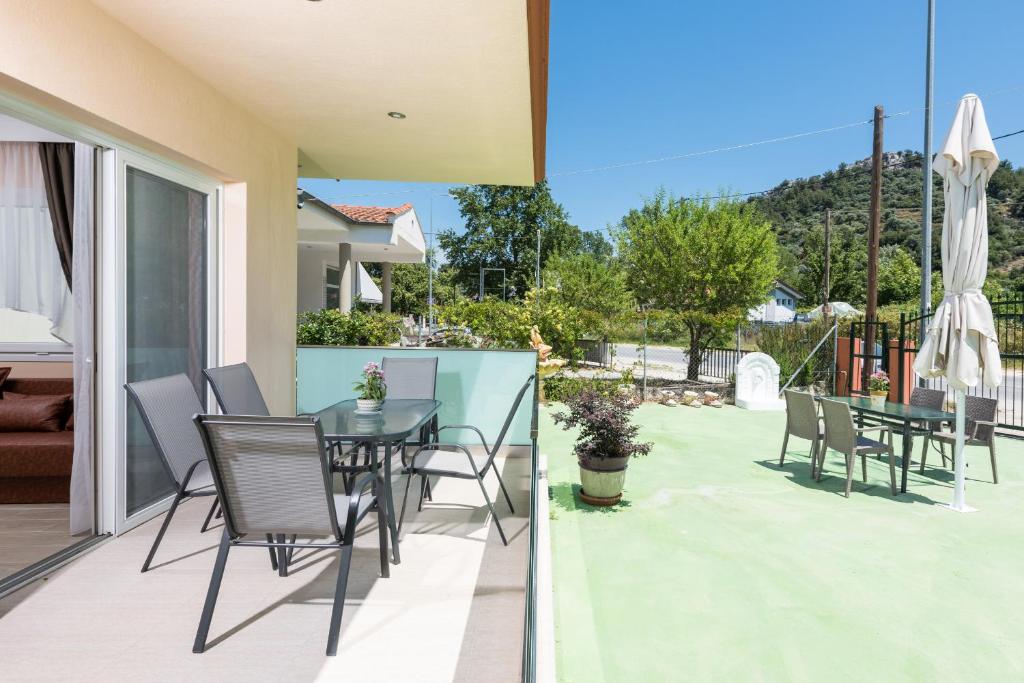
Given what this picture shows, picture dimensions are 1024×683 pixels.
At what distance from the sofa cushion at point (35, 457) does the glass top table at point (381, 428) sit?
72.0 inches

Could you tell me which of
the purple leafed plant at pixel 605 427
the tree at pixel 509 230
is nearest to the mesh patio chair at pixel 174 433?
the purple leafed plant at pixel 605 427

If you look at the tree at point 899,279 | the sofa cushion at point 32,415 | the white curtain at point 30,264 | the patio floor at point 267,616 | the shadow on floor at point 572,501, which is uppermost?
the tree at point 899,279

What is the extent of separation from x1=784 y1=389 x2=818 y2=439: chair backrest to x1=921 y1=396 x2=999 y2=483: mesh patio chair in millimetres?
1042

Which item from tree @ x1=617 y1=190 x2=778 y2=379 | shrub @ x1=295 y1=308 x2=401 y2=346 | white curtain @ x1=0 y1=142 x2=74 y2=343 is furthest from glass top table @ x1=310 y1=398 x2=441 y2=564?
tree @ x1=617 y1=190 x2=778 y2=379

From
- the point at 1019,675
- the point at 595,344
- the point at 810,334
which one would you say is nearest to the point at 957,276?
the point at 1019,675

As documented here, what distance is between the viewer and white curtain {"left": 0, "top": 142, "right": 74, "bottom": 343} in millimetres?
4711

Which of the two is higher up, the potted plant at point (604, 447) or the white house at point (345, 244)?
the white house at point (345, 244)

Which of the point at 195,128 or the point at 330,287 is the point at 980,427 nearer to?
the point at 195,128

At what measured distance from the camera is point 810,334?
12336mm

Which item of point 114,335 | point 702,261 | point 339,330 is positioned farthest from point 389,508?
point 702,261

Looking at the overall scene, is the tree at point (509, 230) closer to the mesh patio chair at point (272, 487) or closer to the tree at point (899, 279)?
the tree at point (899, 279)

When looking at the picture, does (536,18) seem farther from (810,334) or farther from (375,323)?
(810,334)

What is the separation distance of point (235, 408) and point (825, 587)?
3.78m

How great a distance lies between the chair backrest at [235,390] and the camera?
3738 millimetres
